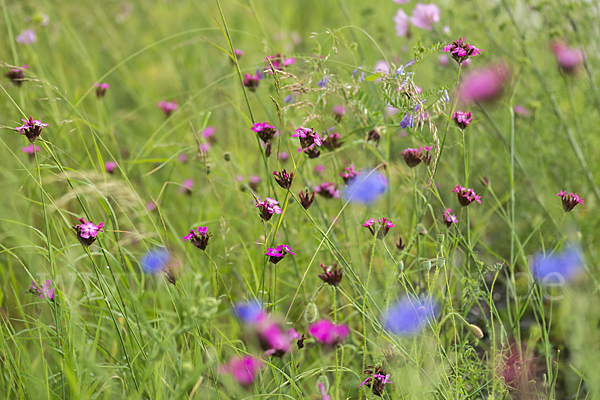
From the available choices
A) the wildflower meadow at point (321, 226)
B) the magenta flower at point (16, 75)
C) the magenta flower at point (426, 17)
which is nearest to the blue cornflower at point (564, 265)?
the wildflower meadow at point (321, 226)

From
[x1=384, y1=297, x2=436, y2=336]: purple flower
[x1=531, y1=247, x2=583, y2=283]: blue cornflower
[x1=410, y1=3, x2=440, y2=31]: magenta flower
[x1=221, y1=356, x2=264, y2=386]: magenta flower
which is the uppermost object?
[x1=410, y1=3, x2=440, y2=31]: magenta flower

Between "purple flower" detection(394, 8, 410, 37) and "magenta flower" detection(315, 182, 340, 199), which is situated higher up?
"purple flower" detection(394, 8, 410, 37)

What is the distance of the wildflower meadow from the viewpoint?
40.1 inches

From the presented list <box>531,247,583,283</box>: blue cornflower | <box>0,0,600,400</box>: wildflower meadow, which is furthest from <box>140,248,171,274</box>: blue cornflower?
<box>531,247,583,283</box>: blue cornflower

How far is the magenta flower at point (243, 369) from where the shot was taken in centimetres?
87

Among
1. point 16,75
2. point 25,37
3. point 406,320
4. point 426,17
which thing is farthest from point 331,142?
point 25,37

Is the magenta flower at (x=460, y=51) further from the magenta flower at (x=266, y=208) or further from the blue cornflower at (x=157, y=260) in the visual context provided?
the blue cornflower at (x=157, y=260)

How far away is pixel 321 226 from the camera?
152cm

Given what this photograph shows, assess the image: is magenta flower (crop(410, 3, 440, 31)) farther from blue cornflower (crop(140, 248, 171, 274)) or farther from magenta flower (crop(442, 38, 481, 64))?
blue cornflower (crop(140, 248, 171, 274))

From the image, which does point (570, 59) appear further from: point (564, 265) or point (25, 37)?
point (25, 37)

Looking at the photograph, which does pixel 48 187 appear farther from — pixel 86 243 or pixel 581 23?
pixel 581 23

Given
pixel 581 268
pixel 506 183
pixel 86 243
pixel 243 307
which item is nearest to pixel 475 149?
pixel 506 183

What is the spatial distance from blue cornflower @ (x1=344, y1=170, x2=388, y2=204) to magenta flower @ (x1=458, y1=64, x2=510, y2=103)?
44cm

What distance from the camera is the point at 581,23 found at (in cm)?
182
